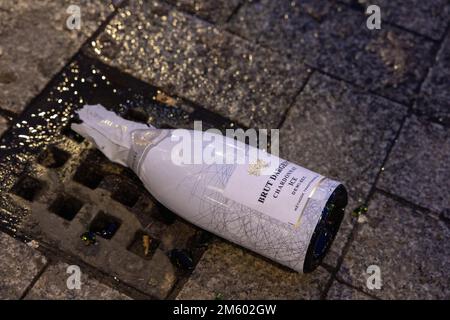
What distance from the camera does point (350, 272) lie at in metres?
2.15

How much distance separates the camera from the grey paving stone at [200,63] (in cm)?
252

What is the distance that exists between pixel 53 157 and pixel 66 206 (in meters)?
0.21

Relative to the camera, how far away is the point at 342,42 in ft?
9.11

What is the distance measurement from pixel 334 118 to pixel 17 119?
1.22 meters

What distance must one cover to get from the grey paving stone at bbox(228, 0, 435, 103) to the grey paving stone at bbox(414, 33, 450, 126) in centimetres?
4

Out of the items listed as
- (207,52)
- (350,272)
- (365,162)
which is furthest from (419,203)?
(207,52)

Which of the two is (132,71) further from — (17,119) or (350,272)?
(350,272)

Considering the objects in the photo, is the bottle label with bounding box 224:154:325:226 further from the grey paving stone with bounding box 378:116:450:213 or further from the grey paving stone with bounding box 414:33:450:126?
the grey paving stone with bounding box 414:33:450:126

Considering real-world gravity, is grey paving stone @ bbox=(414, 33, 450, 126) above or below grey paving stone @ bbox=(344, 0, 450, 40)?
below

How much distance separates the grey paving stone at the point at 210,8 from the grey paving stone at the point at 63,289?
4.26 feet

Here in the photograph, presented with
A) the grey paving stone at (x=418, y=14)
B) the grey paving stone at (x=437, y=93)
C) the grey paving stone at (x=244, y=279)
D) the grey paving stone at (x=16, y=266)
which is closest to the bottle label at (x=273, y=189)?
the grey paving stone at (x=244, y=279)

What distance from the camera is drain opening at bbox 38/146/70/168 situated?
229 cm

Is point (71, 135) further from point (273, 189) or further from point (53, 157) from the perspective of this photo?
point (273, 189)

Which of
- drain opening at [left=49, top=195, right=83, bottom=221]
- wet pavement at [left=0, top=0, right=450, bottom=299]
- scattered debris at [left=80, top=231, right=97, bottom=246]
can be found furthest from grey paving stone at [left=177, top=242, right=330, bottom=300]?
drain opening at [left=49, top=195, right=83, bottom=221]
